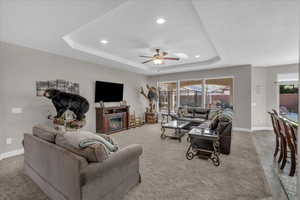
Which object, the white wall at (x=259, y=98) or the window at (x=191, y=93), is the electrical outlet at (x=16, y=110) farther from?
the white wall at (x=259, y=98)

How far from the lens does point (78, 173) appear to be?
1.38 m

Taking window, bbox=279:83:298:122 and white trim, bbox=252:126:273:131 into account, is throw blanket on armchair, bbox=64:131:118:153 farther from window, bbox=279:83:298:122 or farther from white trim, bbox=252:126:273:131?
window, bbox=279:83:298:122

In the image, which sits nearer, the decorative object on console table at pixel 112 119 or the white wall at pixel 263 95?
the decorative object on console table at pixel 112 119

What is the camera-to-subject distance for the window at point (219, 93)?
6.19m

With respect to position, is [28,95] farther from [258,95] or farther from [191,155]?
[258,95]

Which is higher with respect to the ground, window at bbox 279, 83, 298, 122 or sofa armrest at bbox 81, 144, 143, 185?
window at bbox 279, 83, 298, 122

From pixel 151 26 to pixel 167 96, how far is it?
5.34 metres

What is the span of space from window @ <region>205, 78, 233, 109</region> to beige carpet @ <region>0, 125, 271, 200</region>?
3134 millimetres

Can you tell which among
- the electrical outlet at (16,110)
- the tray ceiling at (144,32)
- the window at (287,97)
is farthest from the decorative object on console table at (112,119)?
the window at (287,97)

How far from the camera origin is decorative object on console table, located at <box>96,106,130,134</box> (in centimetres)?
517

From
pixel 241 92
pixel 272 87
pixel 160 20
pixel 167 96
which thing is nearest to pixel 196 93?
pixel 167 96

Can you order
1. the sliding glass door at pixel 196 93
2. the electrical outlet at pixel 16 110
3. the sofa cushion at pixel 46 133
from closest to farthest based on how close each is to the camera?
the sofa cushion at pixel 46 133 → the electrical outlet at pixel 16 110 → the sliding glass door at pixel 196 93

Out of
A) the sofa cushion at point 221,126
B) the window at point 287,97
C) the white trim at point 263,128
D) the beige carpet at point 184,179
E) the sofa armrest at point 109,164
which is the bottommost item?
the beige carpet at point 184,179

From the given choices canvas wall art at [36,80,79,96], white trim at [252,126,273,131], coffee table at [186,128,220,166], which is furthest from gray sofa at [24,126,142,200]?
white trim at [252,126,273,131]
